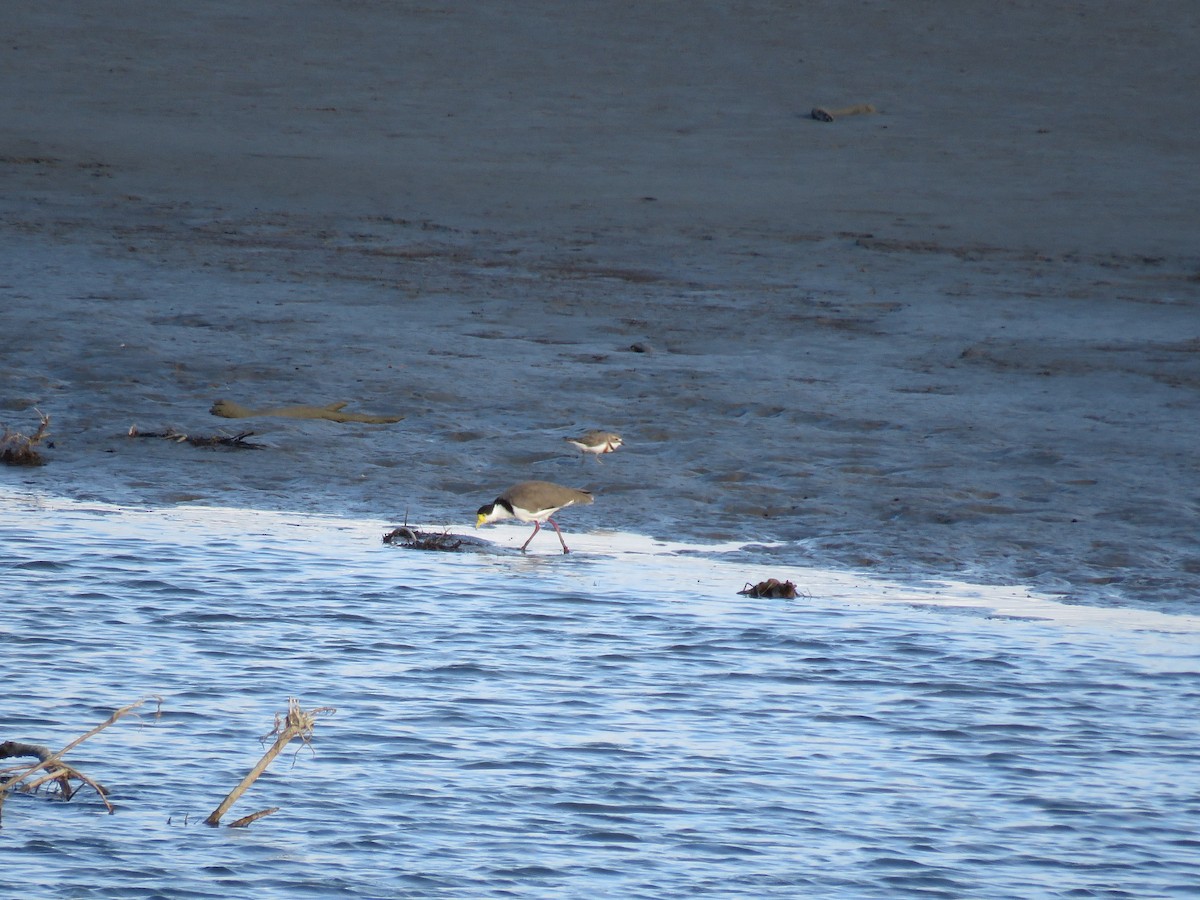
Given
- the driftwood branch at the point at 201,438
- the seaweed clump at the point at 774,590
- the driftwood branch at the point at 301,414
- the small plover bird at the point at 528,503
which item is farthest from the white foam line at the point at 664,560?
the driftwood branch at the point at 301,414

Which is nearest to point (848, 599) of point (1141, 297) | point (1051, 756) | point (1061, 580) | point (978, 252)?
point (1061, 580)

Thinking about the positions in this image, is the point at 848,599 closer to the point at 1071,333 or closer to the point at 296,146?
the point at 1071,333

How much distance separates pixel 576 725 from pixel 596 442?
4.65m

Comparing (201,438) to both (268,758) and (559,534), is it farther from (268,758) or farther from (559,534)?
(268,758)

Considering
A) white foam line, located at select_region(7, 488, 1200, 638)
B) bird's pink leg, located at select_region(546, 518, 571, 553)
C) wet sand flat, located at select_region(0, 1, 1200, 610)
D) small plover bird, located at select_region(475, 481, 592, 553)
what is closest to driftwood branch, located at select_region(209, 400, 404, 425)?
wet sand flat, located at select_region(0, 1, 1200, 610)

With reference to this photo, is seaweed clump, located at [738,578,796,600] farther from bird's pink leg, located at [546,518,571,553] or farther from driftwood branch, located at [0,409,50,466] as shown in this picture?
driftwood branch, located at [0,409,50,466]

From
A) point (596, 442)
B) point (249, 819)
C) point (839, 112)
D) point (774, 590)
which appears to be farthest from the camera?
point (839, 112)

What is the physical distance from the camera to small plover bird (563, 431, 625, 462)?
12312mm

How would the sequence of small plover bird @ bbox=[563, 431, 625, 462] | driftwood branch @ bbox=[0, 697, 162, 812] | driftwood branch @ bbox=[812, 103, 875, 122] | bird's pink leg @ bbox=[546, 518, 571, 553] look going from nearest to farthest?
driftwood branch @ bbox=[0, 697, 162, 812]
bird's pink leg @ bbox=[546, 518, 571, 553]
small plover bird @ bbox=[563, 431, 625, 462]
driftwood branch @ bbox=[812, 103, 875, 122]

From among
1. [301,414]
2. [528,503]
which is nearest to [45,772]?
[528,503]

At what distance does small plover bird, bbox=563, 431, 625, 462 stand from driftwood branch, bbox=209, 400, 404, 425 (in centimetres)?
165

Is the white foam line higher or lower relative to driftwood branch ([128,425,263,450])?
lower

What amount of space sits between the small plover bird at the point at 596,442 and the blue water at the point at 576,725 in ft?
4.55

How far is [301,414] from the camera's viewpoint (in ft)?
44.3
